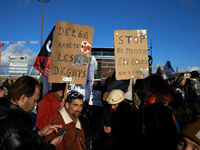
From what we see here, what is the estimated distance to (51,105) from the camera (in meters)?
3.37

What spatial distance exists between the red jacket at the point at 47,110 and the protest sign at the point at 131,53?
1560 millimetres

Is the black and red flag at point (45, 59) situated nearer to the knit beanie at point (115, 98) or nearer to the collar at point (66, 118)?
the knit beanie at point (115, 98)

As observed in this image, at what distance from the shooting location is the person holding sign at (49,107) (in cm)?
309

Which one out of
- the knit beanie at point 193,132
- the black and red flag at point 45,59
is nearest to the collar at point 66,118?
the knit beanie at point 193,132

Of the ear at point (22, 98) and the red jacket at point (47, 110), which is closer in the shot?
the ear at point (22, 98)

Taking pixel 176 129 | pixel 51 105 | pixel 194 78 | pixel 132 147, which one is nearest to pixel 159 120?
pixel 176 129

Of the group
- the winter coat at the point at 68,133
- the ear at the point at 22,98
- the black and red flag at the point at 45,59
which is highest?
the black and red flag at the point at 45,59

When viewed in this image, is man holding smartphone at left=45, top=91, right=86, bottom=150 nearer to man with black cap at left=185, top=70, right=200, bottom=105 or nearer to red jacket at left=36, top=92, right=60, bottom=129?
red jacket at left=36, top=92, right=60, bottom=129

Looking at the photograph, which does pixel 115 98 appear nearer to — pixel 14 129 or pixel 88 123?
pixel 88 123

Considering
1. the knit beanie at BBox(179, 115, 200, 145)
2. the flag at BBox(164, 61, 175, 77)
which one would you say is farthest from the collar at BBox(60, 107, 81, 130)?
the flag at BBox(164, 61, 175, 77)

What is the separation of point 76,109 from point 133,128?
1307 mm

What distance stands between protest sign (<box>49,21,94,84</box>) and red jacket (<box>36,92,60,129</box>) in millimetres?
409

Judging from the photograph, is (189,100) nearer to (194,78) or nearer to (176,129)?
(194,78)

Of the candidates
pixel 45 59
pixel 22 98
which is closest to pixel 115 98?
pixel 45 59
